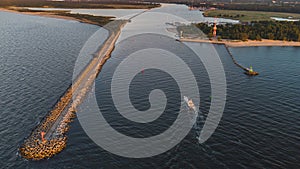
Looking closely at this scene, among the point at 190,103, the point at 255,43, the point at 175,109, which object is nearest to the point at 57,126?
the point at 175,109

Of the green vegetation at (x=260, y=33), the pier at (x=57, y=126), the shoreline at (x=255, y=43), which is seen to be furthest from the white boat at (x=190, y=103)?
the green vegetation at (x=260, y=33)

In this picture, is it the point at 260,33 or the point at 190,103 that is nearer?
the point at 190,103

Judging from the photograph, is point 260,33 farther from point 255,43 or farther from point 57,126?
point 57,126

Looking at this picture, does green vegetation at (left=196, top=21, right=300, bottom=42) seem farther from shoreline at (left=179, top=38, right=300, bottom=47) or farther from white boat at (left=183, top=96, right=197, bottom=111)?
white boat at (left=183, top=96, right=197, bottom=111)

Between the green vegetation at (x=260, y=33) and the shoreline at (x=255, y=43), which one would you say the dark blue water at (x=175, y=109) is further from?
the green vegetation at (x=260, y=33)

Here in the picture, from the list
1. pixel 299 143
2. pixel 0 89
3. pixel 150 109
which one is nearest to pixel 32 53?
pixel 0 89

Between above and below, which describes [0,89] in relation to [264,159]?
above

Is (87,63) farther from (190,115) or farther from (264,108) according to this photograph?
(264,108)
